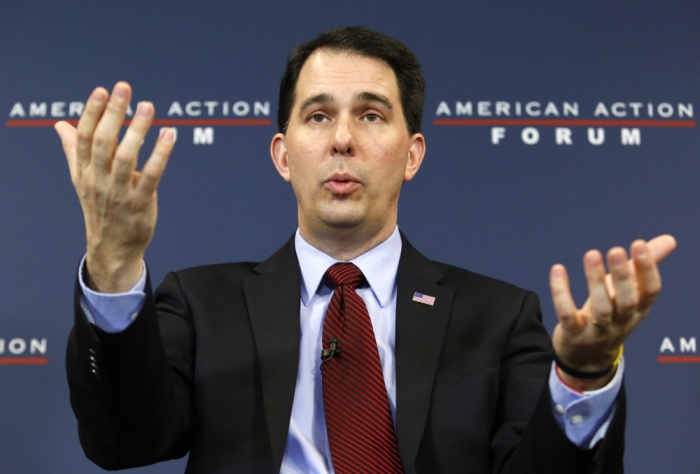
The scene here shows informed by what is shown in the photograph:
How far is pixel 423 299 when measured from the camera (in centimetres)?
185

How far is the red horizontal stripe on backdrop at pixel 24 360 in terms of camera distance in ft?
8.38

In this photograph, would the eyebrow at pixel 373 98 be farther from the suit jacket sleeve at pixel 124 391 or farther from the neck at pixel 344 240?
the suit jacket sleeve at pixel 124 391

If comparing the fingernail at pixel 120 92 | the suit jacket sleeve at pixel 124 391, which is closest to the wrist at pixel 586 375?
the suit jacket sleeve at pixel 124 391

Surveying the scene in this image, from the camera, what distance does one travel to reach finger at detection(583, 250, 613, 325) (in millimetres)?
1182

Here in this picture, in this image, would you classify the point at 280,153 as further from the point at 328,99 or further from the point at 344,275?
the point at 344,275

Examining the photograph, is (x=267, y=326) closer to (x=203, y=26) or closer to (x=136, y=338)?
(x=136, y=338)

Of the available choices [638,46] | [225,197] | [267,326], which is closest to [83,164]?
[267,326]

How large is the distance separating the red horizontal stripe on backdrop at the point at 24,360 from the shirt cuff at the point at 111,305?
1344 mm

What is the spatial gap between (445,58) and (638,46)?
0.65m

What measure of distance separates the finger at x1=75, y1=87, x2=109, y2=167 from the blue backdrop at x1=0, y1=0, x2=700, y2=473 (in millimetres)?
1416

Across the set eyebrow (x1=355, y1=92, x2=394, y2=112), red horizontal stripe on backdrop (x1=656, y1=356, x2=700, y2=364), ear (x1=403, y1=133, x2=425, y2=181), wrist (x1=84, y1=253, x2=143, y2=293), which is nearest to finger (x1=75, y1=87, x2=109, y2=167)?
wrist (x1=84, y1=253, x2=143, y2=293)

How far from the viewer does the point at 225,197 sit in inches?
106

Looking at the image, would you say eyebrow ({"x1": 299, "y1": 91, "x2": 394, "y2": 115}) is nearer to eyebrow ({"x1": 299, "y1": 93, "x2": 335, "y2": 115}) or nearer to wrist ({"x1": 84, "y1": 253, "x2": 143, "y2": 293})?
eyebrow ({"x1": 299, "y1": 93, "x2": 335, "y2": 115})

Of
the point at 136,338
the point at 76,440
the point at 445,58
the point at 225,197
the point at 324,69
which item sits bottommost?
the point at 76,440
